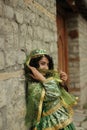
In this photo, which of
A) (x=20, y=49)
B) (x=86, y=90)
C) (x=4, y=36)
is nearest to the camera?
(x=4, y=36)

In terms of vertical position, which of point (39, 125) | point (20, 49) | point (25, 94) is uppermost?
point (20, 49)

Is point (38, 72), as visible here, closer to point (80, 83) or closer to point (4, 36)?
point (4, 36)

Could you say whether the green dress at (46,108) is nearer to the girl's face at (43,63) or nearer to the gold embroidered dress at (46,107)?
the gold embroidered dress at (46,107)

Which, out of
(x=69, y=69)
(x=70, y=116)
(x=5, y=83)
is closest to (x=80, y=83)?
(x=69, y=69)

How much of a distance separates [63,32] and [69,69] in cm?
99

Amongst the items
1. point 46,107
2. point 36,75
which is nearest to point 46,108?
point 46,107

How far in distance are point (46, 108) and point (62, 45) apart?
449 cm

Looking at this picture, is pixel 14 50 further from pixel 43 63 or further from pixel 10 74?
pixel 43 63

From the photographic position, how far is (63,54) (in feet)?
26.2

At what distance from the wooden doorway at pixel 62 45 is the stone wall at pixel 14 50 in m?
3.42

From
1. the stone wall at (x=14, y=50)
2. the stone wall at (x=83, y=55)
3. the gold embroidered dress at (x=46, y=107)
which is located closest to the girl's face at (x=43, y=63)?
the gold embroidered dress at (x=46, y=107)

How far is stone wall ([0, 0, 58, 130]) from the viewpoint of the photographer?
297 centimetres

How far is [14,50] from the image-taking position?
128 inches

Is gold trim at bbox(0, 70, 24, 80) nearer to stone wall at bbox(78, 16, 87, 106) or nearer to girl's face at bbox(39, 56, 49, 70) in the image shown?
girl's face at bbox(39, 56, 49, 70)
